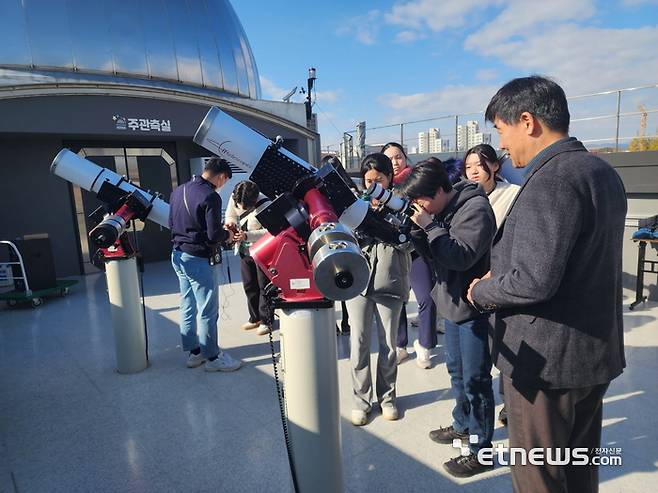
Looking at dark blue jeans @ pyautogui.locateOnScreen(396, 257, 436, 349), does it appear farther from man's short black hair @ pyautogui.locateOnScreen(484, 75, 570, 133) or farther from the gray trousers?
man's short black hair @ pyautogui.locateOnScreen(484, 75, 570, 133)

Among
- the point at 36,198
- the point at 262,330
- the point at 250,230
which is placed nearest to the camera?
the point at 250,230

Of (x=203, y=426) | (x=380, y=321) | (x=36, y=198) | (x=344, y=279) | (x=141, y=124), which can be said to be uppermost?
(x=141, y=124)

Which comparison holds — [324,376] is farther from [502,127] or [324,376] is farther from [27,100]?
[27,100]

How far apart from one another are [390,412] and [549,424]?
1.66 m

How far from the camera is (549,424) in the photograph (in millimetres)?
1504

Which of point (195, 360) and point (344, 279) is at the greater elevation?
point (344, 279)

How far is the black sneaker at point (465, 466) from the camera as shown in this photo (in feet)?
7.95

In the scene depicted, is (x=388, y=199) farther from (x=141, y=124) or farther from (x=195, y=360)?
(x=141, y=124)

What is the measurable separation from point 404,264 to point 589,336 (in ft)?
5.40

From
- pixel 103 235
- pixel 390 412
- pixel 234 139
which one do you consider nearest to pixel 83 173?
pixel 103 235

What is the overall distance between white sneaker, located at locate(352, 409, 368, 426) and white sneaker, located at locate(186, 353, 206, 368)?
6.03 feet

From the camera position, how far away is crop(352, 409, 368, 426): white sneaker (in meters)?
2.95

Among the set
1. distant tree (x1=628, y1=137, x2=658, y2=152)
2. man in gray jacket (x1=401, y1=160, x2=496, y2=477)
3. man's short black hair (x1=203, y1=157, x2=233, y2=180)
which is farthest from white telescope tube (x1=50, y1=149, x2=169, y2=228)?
distant tree (x1=628, y1=137, x2=658, y2=152)

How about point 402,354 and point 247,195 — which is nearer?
point 402,354
